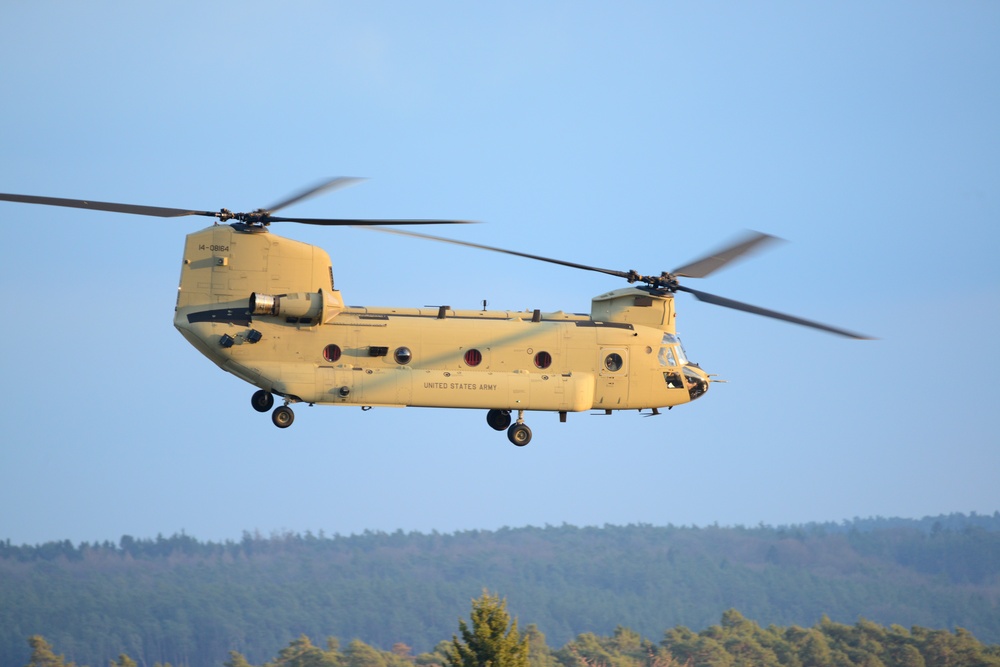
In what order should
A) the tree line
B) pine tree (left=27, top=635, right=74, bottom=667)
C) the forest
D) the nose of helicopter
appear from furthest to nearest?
the forest < pine tree (left=27, top=635, right=74, bottom=667) < the tree line < the nose of helicopter

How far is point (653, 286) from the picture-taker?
132 feet

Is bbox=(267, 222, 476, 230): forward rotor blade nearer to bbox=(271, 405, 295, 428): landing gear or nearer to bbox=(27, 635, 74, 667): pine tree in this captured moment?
bbox=(271, 405, 295, 428): landing gear

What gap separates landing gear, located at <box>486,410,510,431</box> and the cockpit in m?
4.72

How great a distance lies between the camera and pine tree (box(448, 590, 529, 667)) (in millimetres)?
45344

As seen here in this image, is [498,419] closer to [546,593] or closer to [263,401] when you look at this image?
[263,401]

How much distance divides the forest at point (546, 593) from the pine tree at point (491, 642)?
49.9m

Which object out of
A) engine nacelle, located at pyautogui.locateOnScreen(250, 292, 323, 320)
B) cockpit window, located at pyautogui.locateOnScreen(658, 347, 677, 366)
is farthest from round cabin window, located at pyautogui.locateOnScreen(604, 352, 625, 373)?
engine nacelle, located at pyautogui.locateOnScreen(250, 292, 323, 320)

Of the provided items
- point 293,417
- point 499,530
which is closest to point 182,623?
point 499,530

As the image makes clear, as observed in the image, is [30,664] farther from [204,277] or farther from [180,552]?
[204,277]

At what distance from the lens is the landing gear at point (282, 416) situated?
36.7 m

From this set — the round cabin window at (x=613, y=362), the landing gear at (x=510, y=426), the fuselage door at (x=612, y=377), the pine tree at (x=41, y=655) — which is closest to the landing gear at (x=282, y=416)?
the landing gear at (x=510, y=426)

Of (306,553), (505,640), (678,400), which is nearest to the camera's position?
(678,400)

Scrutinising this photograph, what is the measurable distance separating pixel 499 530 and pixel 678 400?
115331mm

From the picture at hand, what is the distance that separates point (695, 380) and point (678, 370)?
26.6 inches
